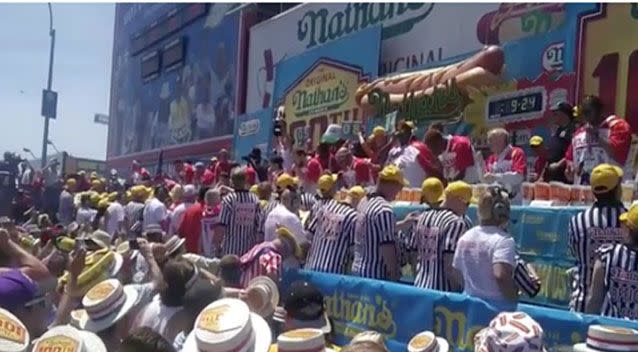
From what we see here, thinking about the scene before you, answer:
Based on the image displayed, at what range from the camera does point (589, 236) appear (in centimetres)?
505

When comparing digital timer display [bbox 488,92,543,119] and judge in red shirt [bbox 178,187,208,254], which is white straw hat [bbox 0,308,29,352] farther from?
digital timer display [bbox 488,92,543,119]

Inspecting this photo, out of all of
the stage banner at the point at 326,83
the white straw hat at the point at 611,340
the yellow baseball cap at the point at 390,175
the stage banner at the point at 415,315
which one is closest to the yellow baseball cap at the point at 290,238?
the stage banner at the point at 415,315

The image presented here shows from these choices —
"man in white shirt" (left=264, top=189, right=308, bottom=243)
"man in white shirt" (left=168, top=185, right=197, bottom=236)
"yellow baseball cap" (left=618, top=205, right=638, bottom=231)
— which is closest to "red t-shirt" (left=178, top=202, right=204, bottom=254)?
"man in white shirt" (left=168, top=185, right=197, bottom=236)

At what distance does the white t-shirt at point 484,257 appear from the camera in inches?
186

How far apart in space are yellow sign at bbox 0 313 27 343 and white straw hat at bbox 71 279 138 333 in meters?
0.96

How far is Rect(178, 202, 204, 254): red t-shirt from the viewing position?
9.27m

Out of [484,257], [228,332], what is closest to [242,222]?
[484,257]

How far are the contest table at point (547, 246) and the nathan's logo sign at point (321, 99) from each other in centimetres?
904

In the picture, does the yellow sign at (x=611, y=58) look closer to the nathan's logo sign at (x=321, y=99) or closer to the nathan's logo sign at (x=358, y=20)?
the nathan's logo sign at (x=358, y=20)

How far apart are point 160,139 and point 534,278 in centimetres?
2748

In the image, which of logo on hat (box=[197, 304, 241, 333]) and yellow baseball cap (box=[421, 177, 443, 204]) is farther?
yellow baseball cap (box=[421, 177, 443, 204])

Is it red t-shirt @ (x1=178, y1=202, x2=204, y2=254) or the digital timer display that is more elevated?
the digital timer display

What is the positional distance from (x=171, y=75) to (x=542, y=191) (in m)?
24.6

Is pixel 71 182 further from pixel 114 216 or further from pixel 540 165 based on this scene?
pixel 540 165
